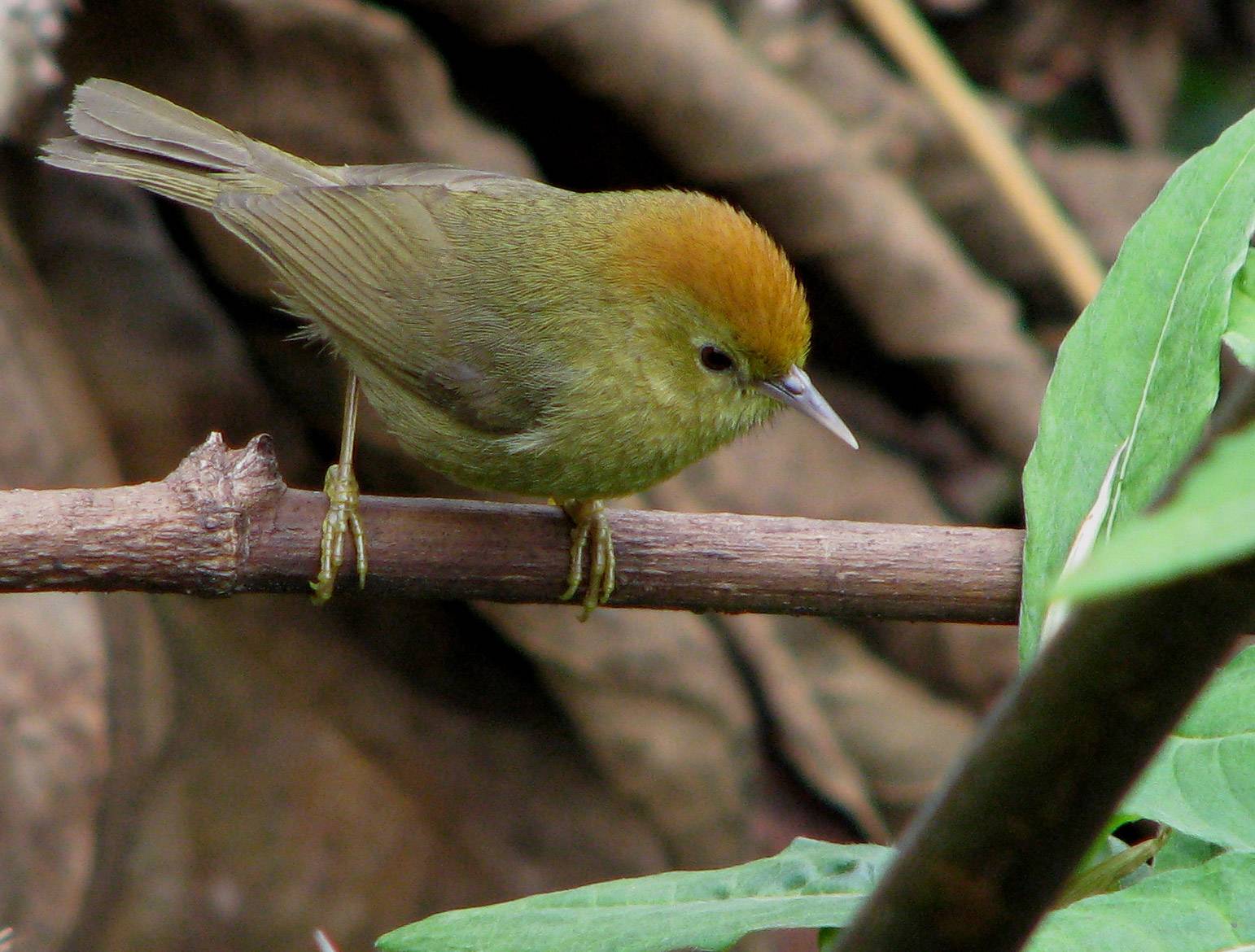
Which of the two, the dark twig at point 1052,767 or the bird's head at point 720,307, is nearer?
the dark twig at point 1052,767

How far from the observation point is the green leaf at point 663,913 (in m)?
1.19

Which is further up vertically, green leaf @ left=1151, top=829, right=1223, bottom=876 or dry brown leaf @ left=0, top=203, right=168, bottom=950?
dry brown leaf @ left=0, top=203, right=168, bottom=950

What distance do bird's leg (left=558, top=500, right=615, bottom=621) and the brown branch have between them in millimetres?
25

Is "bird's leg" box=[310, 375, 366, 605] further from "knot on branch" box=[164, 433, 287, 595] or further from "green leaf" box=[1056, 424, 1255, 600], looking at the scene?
"green leaf" box=[1056, 424, 1255, 600]

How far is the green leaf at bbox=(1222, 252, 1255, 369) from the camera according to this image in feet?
4.75

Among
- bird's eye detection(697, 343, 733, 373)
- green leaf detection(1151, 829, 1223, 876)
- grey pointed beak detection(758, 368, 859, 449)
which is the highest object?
bird's eye detection(697, 343, 733, 373)

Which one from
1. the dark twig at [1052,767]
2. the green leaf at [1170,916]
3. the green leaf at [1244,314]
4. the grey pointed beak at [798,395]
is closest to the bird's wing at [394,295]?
the grey pointed beak at [798,395]

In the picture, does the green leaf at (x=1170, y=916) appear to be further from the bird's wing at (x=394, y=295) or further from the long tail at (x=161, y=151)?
the long tail at (x=161, y=151)

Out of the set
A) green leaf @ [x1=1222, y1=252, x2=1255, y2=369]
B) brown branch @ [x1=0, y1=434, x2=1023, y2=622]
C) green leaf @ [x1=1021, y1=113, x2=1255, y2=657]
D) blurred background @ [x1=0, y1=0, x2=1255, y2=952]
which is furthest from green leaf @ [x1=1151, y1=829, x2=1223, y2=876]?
blurred background @ [x1=0, y1=0, x2=1255, y2=952]

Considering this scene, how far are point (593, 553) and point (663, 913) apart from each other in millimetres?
1275

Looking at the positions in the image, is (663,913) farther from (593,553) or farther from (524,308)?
(524,308)

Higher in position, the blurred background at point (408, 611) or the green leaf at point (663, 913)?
the blurred background at point (408, 611)

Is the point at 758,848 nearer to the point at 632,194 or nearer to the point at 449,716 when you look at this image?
the point at 449,716

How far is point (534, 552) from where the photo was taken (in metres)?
2.21
